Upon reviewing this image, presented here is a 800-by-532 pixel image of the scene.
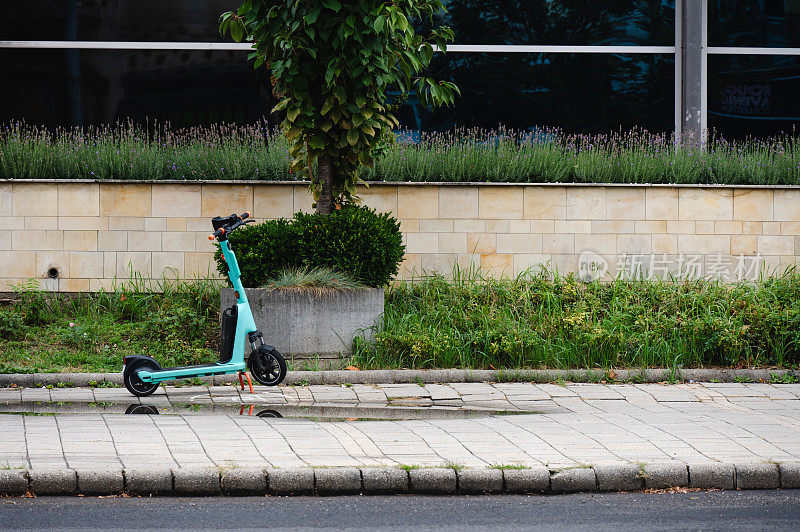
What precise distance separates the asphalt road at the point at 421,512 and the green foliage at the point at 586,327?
149 inches

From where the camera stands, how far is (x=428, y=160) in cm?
1155

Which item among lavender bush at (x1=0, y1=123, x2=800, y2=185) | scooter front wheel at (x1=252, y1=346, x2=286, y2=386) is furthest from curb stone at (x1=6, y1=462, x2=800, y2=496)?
lavender bush at (x1=0, y1=123, x2=800, y2=185)

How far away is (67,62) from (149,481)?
1044 cm

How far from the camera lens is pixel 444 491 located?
5.33m

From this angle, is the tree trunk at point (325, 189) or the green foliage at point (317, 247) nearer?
the green foliage at point (317, 247)

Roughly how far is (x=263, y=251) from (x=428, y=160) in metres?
3.19

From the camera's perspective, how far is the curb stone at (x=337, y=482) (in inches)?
206

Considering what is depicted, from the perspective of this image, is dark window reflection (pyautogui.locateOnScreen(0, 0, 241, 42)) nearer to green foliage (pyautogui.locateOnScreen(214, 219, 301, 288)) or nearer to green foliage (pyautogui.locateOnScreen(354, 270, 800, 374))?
green foliage (pyautogui.locateOnScreen(214, 219, 301, 288))

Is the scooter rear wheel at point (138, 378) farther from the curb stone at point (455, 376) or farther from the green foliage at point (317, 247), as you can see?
the green foliage at point (317, 247)

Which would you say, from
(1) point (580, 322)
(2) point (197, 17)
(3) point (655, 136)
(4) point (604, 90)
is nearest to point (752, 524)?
(1) point (580, 322)

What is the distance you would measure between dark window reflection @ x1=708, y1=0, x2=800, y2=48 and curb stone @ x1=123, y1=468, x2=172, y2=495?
12532mm

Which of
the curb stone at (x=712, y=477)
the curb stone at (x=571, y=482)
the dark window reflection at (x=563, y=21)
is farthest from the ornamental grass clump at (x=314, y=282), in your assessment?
the dark window reflection at (x=563, y=21)

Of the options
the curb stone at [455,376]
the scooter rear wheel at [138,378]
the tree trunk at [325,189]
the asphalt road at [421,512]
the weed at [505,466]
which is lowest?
the asphalt road at [421,512]

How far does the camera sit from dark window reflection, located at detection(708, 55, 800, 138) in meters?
14.4
